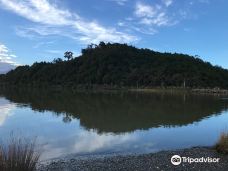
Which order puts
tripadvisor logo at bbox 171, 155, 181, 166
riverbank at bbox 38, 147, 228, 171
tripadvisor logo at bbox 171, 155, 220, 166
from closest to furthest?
riverbank at bbox 38, 147, 228, 171
tripadvisor logo at bbox 171, 155, 181, 166
tripadvisor logo at bbox 171, 155, 220, 166

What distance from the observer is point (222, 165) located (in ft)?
28.8

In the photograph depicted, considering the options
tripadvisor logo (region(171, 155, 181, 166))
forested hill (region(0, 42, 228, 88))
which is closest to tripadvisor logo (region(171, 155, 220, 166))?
tripadvisor logo (region(171, 155, 181, 166))

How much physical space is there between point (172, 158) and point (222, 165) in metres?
1.36

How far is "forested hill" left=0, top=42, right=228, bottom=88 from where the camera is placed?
9112 centimetres

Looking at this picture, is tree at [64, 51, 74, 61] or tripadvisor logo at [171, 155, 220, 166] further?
tree at [64, 51, 74, 61]

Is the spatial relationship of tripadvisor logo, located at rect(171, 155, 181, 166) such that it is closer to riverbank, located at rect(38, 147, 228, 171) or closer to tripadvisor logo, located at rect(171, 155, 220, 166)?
tripadvisor logo, located at rect(171, 155, 220, 166)

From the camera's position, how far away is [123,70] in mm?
107875

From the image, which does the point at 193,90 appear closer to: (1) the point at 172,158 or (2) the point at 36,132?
(2) the point at 36,132

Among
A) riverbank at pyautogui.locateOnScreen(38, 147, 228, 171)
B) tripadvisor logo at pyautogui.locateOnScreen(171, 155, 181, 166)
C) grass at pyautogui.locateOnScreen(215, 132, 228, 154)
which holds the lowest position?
riverbank at pyautogui.locateOnScreen(38, 147, 228, 171)

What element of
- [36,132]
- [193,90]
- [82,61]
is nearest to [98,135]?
[36,132]

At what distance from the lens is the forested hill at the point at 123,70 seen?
299 feet

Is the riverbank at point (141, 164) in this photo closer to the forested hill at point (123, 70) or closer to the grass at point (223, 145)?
the grass at point (223, 145)

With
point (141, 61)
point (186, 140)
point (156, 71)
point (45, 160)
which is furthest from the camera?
point (141, 61)

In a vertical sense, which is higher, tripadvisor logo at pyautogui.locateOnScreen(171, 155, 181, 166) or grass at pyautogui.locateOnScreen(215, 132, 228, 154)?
grass at pyautogui.locateOnScreen(215, 132, 228, 154)
